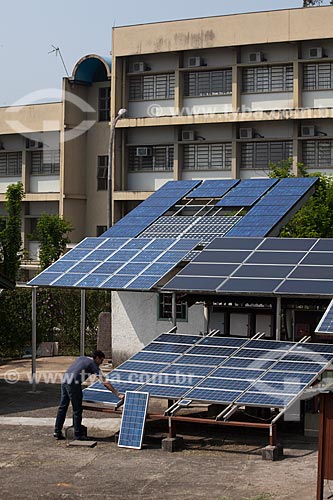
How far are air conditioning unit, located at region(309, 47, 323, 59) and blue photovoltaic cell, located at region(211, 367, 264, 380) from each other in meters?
25.7

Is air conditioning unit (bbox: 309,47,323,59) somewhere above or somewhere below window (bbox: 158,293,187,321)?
above

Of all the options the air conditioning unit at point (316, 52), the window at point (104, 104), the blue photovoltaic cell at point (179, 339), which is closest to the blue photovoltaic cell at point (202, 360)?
the blue photovoltaic cell at point (179, 339)

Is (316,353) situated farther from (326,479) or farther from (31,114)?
(31,114)

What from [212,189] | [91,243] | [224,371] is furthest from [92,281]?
[212,189]

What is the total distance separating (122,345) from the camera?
25766mm

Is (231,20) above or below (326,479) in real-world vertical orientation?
above

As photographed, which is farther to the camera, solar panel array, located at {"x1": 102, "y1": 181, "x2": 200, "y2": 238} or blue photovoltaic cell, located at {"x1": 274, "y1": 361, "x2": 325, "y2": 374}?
solar panel array, located at {"x1": 102, "y1": 181, "x2": 200, "y2": 238}

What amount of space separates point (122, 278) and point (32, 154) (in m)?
30.4

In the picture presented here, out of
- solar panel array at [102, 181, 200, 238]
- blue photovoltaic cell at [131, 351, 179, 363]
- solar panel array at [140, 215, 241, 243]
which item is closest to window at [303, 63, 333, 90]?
solar panel array at [102, 181, 200, 238]

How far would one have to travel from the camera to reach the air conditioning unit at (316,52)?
40812 mm

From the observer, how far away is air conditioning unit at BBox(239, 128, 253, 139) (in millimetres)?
42625

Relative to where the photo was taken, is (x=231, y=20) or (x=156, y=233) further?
(x=231, y=20)

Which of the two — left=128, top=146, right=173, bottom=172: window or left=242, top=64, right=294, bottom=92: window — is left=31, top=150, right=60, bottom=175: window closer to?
left=128, top=146, right=173, bottom=172: window

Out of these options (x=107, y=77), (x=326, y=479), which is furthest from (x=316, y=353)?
(x=107, y=77)
